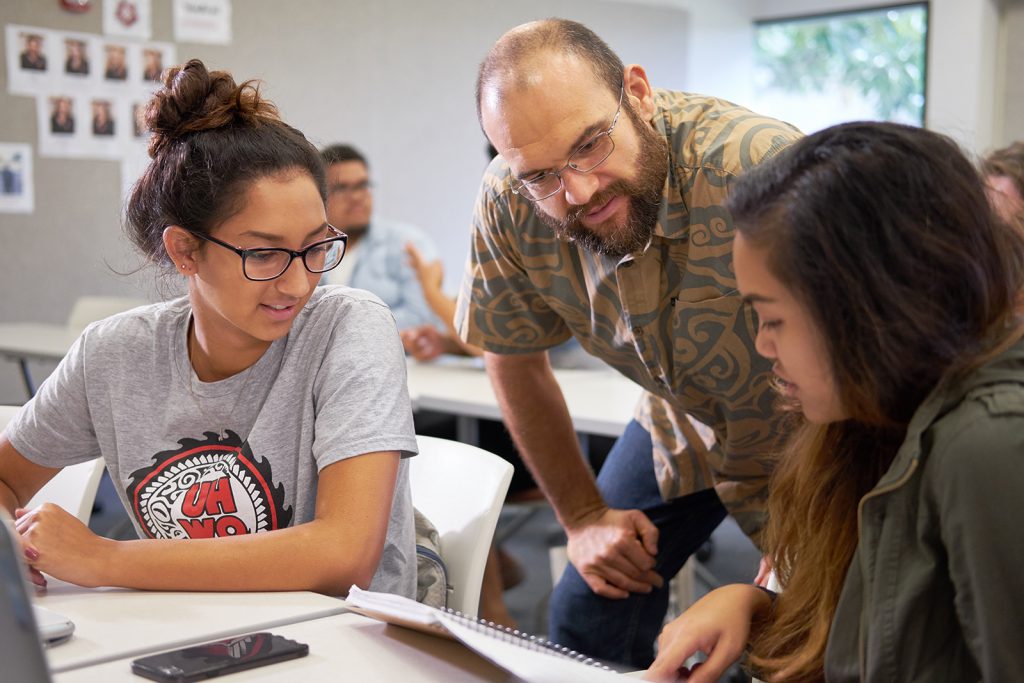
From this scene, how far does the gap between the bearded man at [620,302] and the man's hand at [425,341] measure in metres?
1.56

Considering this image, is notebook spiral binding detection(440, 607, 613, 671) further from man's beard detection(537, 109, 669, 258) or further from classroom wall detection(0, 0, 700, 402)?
classroom wall detection(0, 0, 700, 402)

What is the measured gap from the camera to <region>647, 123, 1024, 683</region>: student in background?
84 centimetres

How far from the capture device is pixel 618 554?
5.81 ft

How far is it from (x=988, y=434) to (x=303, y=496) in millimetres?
855

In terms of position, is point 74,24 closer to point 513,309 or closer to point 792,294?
point 513,309

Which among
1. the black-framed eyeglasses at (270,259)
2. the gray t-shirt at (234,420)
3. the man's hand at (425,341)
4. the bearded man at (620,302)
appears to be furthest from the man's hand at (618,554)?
the man's hand at (425,341)

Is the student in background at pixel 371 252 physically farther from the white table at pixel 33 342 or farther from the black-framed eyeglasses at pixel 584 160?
the black-framed eyeglasses at pixel 584 160

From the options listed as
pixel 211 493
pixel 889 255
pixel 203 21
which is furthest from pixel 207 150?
pixel 203 21

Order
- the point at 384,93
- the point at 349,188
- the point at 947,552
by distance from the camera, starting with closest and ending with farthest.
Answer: the point at 947,552 < the point at 349,188 < the point at 384,93

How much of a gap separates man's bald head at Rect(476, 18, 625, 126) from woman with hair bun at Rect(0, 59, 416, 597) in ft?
0.91

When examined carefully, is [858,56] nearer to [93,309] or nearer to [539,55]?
[93,309]

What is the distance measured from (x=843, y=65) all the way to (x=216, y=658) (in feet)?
21.7

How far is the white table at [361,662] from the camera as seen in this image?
37.6 inches

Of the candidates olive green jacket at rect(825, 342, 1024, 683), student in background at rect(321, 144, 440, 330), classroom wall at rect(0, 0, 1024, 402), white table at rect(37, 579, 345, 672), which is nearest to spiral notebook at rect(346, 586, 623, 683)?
white table at rect(37, 579, 345, 672)
